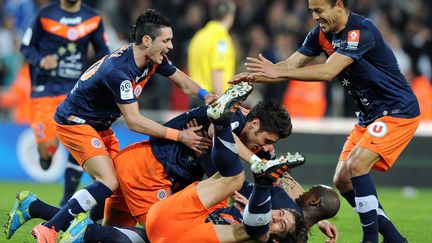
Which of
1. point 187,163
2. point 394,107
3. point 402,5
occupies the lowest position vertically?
point 402,5

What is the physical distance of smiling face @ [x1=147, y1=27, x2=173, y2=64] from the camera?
816 centimetres

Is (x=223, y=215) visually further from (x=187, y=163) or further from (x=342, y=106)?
(x=342, y=106)

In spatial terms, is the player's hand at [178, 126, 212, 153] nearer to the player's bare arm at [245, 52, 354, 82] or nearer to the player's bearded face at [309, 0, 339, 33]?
the player's bare arm at [245, 52, 354, 82]

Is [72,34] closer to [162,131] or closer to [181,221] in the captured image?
[162,131]

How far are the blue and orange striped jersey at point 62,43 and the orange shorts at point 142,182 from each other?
3.05 meters

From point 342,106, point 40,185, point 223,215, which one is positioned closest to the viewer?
point 223,215

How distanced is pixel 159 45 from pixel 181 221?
5.90 feet

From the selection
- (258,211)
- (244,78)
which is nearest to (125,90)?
(244,78)

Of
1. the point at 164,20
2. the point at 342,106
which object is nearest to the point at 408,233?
the point at 164,20

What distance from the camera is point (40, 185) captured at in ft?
46.9

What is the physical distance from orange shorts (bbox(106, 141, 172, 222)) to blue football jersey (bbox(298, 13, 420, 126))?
1.80 m

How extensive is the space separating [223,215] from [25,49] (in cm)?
449

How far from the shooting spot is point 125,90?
313 inches

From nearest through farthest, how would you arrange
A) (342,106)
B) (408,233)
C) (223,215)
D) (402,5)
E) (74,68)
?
(223,215) < (408,233) < (74,68) < (342,106) < (402,5)
